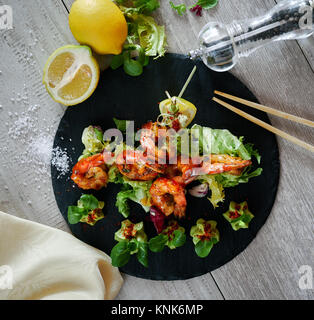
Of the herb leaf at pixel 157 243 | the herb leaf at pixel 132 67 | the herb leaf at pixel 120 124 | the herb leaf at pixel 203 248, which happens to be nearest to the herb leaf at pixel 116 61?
the herb leaf at pixel 132 67

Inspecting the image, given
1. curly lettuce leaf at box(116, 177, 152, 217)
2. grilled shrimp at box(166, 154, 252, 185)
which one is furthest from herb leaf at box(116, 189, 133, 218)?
grilled shrimp at box(166, 154, 252, 185)

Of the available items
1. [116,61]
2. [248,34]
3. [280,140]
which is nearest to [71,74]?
[116,61]

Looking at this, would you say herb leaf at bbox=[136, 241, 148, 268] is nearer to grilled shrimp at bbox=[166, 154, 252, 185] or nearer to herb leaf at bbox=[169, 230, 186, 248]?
herb leaf at bbox=[169, 230, 186, 248]

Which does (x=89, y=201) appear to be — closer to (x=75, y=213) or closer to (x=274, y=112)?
(x=75, y=213)

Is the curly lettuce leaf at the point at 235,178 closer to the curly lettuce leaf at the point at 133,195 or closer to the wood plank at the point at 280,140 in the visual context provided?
the wood plank at the point at 280,140

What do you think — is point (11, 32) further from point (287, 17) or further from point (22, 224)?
point (287, 17)

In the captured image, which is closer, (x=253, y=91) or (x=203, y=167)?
(x=203, y=167)
